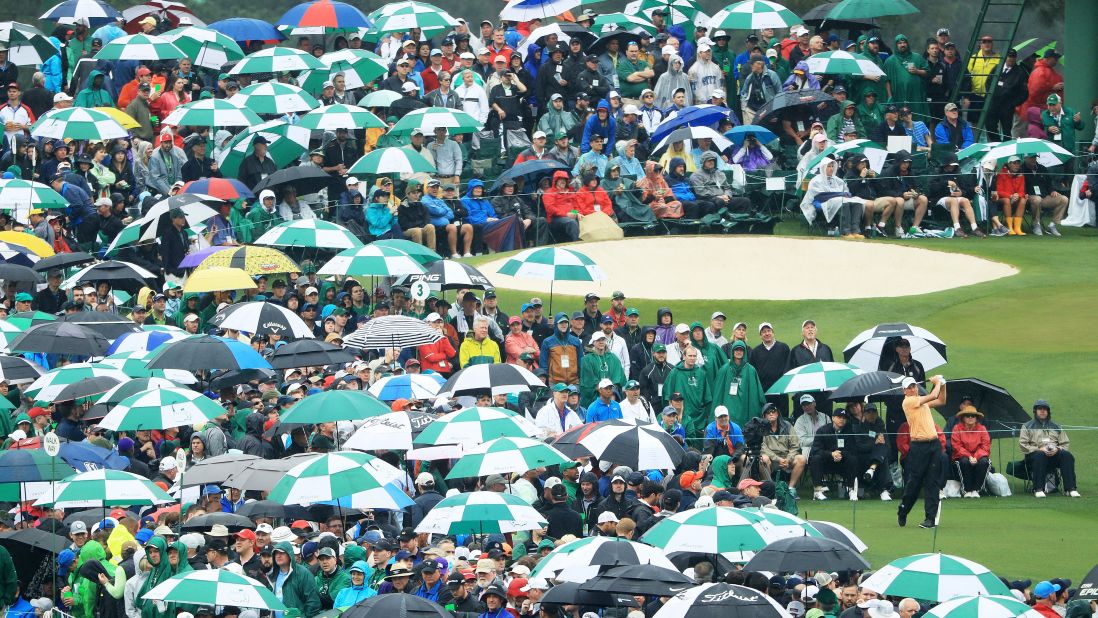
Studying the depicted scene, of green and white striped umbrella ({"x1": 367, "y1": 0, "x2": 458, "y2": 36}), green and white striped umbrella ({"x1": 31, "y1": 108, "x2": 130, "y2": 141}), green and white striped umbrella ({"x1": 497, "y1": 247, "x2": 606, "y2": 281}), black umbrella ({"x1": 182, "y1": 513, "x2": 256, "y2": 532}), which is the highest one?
green and white striped umbrella ({"x1": 367, "y1": 0, "x2": 458, "y2": 36})

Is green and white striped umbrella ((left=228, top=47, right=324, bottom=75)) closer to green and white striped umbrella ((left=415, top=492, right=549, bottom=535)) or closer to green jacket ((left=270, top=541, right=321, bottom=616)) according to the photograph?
green and white striped umbrella ((left=415, top=492, right=549, bottom=535))

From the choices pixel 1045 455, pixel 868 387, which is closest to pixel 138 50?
pixel 868 387

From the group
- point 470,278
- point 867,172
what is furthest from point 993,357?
A: point 470,278

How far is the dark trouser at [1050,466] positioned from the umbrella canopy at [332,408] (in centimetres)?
791

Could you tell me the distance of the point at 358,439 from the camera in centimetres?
2350

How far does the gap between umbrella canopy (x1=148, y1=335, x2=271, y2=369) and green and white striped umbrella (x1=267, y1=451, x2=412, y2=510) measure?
4.36m

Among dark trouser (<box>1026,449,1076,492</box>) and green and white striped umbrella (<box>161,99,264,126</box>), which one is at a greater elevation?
green and white striped umbrella (<box>161,99,264,126</box>)

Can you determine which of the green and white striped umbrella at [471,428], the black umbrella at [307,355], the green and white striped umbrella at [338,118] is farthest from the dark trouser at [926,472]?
the green and white striped umbrella at [338,118]

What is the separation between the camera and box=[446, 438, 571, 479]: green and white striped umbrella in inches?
848

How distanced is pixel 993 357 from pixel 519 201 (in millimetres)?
7972

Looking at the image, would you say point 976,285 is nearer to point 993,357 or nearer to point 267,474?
point 993,357

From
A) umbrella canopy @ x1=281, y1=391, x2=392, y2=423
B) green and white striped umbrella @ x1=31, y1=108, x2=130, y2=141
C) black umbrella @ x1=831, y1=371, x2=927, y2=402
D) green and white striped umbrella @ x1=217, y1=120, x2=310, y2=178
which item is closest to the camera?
umbrella canopy @ x1=281, y1=391, x2=392, y2=423

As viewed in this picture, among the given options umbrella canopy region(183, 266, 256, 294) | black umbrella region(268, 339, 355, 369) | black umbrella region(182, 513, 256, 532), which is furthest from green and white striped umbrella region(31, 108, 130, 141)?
black umbrella region(182, 513, 256, 532)

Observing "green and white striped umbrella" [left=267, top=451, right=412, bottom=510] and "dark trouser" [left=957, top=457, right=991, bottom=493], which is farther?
"dark trouser" [left=957, top=457, right=991, bottom=493]
